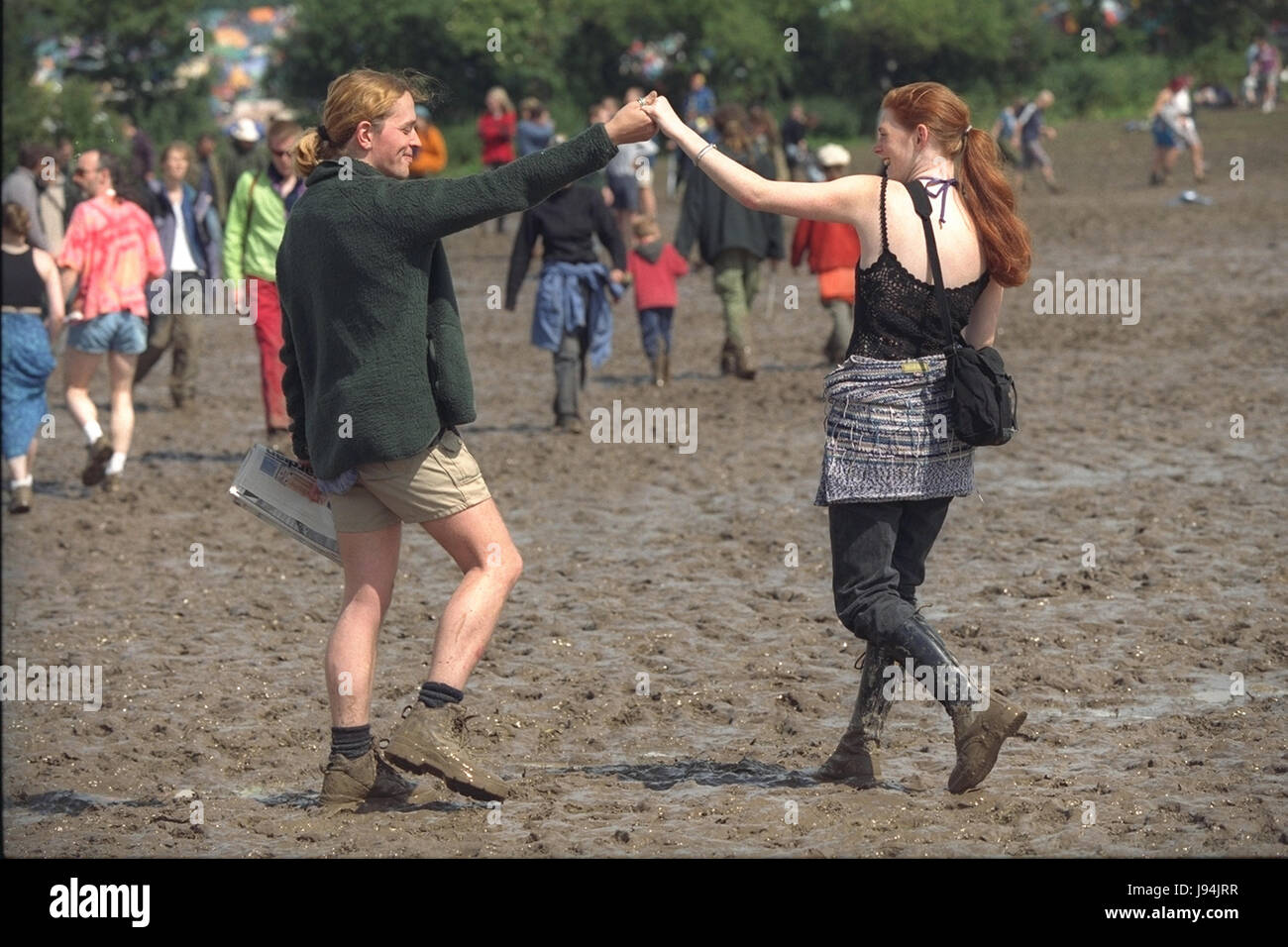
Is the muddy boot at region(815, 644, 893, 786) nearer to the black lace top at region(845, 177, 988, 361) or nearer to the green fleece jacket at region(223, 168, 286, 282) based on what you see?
the black lace top at region(845, 177, 988, 361)

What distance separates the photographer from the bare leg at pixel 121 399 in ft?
36.4

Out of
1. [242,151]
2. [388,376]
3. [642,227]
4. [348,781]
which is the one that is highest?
[242,151]

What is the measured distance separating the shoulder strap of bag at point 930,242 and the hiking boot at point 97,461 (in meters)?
6.71

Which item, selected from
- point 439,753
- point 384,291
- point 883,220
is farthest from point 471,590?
point 883,220

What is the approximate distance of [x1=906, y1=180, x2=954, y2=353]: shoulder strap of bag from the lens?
5234 millimetres

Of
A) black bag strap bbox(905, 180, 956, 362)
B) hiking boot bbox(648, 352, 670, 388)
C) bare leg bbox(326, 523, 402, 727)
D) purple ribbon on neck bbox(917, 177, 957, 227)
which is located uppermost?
hiking boot bbox(648, 352, 670, 388)

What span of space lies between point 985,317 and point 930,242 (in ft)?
1.05

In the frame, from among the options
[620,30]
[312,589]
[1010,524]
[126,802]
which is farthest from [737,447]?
[620,30]

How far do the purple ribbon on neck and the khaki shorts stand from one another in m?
1.36

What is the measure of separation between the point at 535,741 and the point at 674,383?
8.60 metres

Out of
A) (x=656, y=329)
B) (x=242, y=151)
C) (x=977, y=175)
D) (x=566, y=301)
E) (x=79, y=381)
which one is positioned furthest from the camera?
(x=656, y=329)

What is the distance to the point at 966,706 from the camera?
17.4ft

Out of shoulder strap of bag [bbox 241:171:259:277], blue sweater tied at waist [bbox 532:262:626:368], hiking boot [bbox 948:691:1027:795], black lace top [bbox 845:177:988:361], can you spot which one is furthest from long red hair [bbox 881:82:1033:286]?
blue sweater tied at waist [bbox 532:262:626:368]

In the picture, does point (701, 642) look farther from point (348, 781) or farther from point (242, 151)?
point (242, 151)
